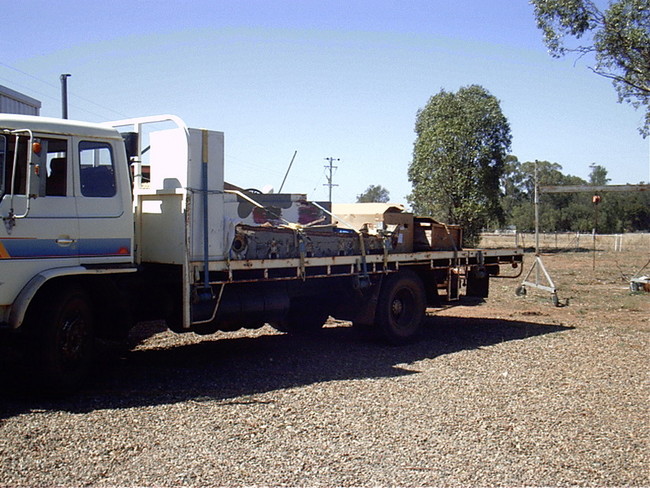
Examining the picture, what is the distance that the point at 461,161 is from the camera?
4069 cm

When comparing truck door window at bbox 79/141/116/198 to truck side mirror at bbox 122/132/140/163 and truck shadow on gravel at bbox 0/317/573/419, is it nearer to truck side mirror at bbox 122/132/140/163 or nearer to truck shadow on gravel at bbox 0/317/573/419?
truck side mirror at bbox 122/132/140/163

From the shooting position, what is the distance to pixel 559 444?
5926mm

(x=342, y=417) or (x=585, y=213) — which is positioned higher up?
(x=585, y=213)

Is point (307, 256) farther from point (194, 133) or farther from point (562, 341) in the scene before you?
point (562, 341)

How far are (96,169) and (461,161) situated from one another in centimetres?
3499

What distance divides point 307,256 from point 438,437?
12.2 ft

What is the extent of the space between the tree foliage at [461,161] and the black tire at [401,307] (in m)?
29.1

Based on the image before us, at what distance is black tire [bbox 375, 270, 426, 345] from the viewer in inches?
413

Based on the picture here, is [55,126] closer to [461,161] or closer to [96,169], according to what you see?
[96,169]

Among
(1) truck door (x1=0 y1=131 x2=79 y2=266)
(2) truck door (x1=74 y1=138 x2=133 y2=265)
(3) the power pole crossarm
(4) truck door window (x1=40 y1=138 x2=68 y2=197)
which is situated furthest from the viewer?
(3) the power pole crossarm

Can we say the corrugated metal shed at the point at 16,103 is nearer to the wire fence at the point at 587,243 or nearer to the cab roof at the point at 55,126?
the cab roof at the point at 55,126

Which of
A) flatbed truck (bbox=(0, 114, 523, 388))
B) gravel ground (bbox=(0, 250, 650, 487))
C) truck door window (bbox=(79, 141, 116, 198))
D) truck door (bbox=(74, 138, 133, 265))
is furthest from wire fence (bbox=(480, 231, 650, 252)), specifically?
truck door window (bbox=(79, 141, 116, 198))

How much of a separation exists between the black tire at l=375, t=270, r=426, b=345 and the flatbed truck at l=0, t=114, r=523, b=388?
3 cm

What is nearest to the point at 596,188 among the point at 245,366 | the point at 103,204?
the point at 245,366
